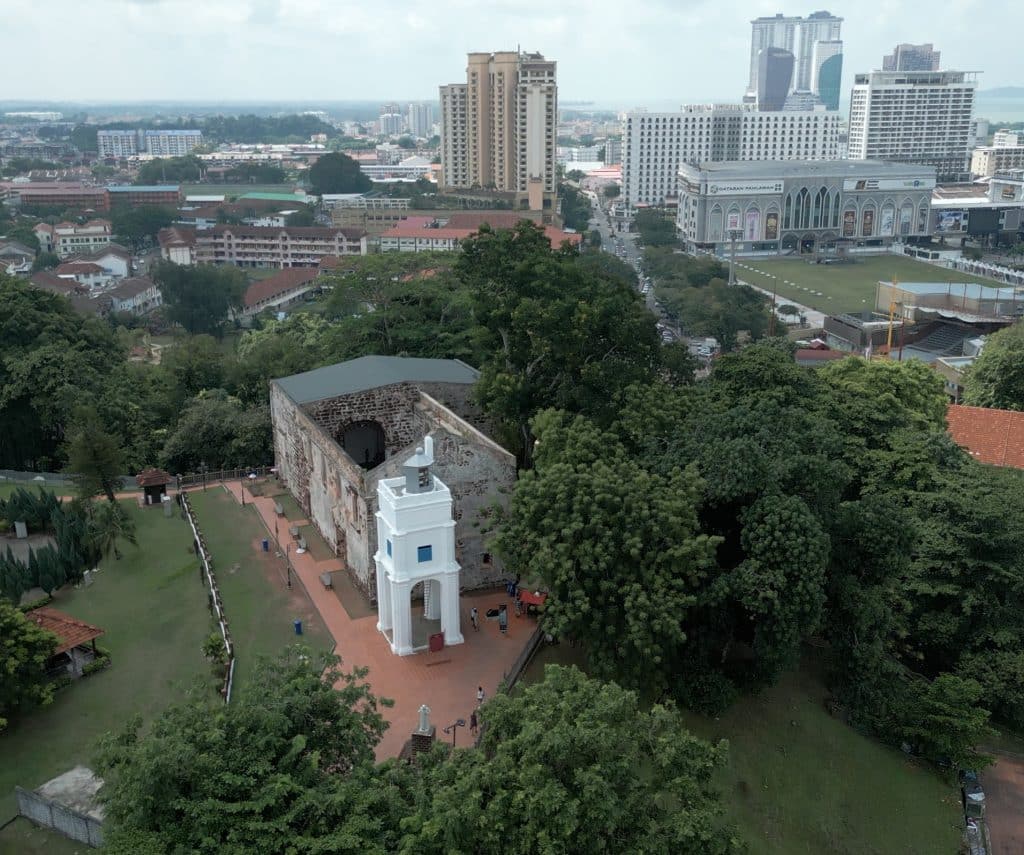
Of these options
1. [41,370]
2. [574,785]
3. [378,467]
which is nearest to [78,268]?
[41,370]

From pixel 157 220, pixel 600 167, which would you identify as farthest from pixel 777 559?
pixel 600 167

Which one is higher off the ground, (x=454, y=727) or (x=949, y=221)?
(x=949, y=221)

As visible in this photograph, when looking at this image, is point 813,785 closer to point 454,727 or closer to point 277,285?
point 454,727

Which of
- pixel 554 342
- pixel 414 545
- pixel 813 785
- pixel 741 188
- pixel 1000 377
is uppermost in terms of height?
pixel 741 188

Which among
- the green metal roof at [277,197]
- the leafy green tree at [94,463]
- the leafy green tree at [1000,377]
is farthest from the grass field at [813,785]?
the green metal roof at [277,197]

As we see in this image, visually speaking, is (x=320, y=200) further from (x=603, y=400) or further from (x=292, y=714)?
(x=292, y=714)

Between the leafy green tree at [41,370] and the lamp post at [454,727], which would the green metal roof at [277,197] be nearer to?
the leafy green tree at [41,370]
